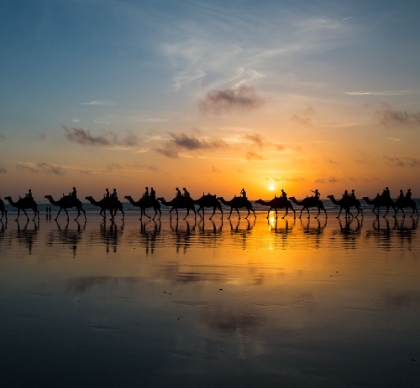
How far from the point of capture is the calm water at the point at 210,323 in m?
4.49

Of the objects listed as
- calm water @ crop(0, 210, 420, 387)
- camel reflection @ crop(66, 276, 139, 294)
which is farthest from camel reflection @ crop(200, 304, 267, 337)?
camel reflection @ crop(66, 276, 139, 294)

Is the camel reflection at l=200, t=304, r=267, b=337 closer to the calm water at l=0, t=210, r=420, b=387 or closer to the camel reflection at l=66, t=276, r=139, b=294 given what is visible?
the calm water at l=0, t=210, r=420, b=387

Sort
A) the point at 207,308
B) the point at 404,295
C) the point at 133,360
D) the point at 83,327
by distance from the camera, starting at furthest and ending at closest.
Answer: the point at 404,295 → the point at 207,308 → the point at 83,327 → the point at 133,360

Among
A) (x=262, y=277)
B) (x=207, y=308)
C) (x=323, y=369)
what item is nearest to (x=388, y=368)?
(x=323, y=369)

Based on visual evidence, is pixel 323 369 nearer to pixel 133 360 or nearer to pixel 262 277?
pixel 133 360

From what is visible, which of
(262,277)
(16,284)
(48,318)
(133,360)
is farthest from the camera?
(262,277)

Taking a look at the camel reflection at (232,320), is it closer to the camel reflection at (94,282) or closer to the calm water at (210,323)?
the calm water at (210,323)

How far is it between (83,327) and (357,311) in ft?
11.7

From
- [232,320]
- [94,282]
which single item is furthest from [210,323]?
[94,282]

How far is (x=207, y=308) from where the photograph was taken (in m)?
7.00

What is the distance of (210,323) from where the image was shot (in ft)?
20.1

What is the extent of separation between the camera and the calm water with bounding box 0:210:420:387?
4492mm

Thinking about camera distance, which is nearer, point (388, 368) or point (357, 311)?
point (388, 368)

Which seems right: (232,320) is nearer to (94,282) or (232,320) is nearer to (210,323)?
(210,323)
